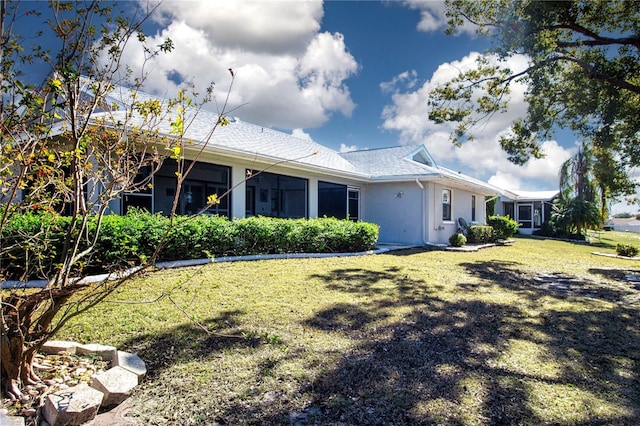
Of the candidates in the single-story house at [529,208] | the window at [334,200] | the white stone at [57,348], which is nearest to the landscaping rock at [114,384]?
the white stone at [57,348]

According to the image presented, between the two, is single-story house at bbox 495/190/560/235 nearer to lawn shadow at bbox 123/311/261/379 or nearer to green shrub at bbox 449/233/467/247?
green shrub at bbox 449/233/467/247

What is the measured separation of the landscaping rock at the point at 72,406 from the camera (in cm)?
264

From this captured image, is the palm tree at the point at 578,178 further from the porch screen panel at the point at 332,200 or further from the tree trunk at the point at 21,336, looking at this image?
the tree trunk at the point at 21,336

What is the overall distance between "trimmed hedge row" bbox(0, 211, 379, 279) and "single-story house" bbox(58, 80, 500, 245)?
186cm

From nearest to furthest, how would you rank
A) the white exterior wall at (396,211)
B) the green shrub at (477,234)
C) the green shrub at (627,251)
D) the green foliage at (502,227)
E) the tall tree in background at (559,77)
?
the tall tree in background at (559,77)
the green shrub at (627,251)
the white exterior wall at (396,211)
the green shrub at (477,234)
the green foliage at (502,227)

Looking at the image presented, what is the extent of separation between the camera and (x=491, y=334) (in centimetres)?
484

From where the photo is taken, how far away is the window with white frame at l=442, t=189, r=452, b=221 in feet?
57.0

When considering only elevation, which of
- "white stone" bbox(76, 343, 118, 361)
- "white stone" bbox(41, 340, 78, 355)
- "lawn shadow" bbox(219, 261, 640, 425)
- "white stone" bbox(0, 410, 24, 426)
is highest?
"white stone" bbox(41, 340, 78, 355)

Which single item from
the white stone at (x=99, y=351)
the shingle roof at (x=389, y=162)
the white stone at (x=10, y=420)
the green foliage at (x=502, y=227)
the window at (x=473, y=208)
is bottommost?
the white stone at (x=10, y=420)


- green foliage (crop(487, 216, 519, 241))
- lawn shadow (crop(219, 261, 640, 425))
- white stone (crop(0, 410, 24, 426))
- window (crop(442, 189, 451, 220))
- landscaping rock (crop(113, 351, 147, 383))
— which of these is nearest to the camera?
white stone (crop(0, 410, 24, 426))

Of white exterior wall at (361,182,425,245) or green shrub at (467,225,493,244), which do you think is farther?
green shrub at (467,225,493,244)

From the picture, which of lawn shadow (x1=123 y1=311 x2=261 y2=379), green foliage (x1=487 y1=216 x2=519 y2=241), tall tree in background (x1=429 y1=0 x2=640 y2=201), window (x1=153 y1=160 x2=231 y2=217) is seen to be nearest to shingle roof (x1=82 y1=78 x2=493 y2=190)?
window (x1=153 y1=160 x2=231 y2=217)

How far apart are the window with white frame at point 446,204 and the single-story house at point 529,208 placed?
622 inches

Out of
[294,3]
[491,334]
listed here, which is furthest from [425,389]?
[294,3]
